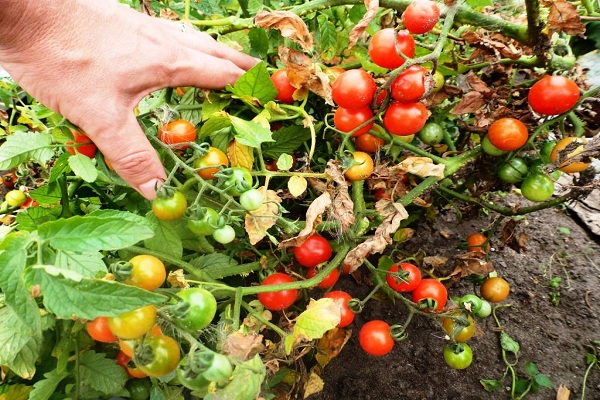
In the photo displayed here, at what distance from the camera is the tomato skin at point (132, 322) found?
25.1 inches

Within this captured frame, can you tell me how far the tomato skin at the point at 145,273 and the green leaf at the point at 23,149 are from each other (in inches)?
13.5

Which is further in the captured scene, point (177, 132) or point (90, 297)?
point (177, 132)

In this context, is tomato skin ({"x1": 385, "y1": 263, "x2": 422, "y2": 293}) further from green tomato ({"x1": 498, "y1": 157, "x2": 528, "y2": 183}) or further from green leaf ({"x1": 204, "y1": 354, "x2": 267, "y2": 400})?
green leaf ({"x1": 204, "y1": 354, "x2": 267, "y2": 400})

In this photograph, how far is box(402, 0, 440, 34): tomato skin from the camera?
2.53 ft

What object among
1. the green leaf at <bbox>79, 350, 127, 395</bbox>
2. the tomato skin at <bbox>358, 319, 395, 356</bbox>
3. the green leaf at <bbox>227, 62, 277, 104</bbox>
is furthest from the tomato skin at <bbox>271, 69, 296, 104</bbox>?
the green leaf at <bbox>79, 350, 127, 395</bbox>

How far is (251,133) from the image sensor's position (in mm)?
874

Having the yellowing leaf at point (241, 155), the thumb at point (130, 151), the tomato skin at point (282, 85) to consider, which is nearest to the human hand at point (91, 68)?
the thumb at point (130, 151)

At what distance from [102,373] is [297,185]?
0.58 m

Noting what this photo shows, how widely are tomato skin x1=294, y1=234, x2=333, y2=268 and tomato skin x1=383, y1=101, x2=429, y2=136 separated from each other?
11.4 inches

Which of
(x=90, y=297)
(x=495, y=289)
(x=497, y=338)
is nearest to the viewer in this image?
(x=90, y=297)

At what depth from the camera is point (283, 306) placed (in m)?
0.96

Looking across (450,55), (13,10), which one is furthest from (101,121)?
(450,55)

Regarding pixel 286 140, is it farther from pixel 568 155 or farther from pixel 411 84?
pixel 568 155

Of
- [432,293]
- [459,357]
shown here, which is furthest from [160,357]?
[459,357]
